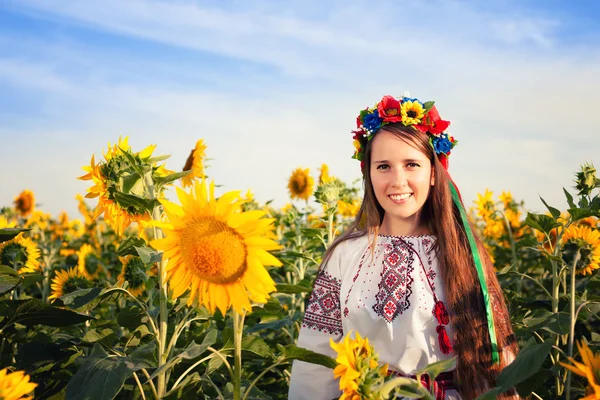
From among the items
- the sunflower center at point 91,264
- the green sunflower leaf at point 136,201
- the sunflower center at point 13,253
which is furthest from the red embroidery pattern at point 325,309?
the sunflower center at point 91,264

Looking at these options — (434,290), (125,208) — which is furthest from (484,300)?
(125,208)

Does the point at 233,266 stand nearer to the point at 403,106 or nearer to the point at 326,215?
the point at 403,106

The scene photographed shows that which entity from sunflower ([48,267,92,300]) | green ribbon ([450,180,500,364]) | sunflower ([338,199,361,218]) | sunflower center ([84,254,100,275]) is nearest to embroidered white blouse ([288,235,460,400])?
green ribbon ([450,180,500,364])

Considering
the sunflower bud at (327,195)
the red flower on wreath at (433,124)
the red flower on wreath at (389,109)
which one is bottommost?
the sunflower bud at (327,195)

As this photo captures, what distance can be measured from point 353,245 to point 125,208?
0.99 metres

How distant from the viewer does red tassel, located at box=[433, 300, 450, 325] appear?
247 cm

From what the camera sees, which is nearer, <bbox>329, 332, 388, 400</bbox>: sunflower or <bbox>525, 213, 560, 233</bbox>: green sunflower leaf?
<bbox>329, 332, 388, 400</bbox>: sunflower

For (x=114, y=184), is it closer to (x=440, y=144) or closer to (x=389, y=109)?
(x=389, y=109)

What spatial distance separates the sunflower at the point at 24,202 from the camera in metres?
7.97

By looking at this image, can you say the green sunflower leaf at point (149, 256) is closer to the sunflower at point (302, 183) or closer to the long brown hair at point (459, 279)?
the long brown hair at point (459, 279)

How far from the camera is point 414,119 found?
2.73 meters

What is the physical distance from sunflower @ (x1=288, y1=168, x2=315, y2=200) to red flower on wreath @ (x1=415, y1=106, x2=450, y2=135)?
4.33m

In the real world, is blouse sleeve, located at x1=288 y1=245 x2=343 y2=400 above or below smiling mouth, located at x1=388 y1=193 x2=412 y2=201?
below

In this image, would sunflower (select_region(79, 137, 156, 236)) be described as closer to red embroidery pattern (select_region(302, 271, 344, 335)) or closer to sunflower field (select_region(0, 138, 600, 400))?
sunflower field (select_region(0, 138, 600, 400))
